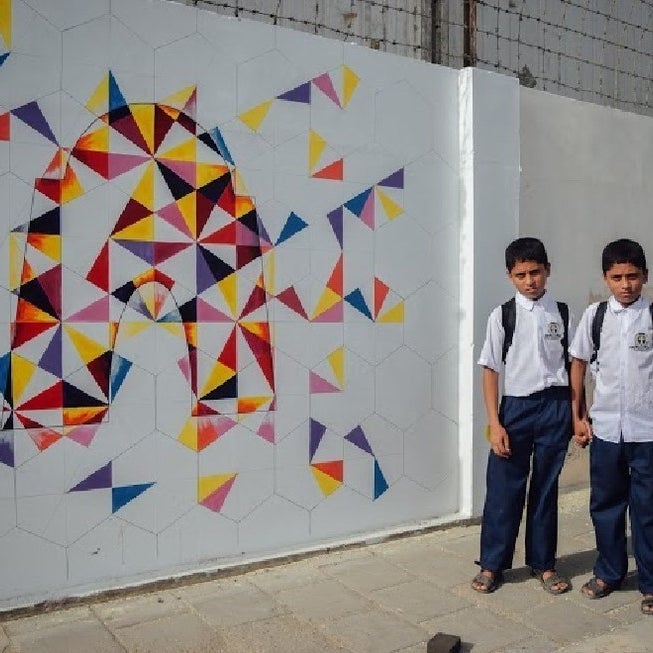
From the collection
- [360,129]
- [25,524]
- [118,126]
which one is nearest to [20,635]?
[25,524]

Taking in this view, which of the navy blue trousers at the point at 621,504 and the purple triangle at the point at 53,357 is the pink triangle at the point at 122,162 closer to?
the purple triangle at the point at 53,357

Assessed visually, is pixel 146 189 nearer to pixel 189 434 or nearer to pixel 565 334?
pixel 189 434

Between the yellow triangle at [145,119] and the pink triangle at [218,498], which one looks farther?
the pink triangle at [218,498]

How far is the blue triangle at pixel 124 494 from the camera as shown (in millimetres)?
3520

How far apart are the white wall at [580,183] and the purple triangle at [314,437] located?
1.82 metres

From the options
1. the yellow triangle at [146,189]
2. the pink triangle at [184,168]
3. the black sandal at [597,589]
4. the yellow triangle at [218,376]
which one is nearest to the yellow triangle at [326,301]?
the yellow triangle at [218,376]

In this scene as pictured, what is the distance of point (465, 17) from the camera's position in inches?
195

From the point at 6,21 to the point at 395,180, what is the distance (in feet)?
6.69

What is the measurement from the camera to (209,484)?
3.74m

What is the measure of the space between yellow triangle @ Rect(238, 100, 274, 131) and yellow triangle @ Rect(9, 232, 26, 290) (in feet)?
3.92

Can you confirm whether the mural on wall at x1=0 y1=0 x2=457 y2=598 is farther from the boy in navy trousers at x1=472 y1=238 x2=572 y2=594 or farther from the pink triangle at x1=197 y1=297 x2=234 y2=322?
the boy in navy trousers at x1=472 y1=238 x2=572 y2=594

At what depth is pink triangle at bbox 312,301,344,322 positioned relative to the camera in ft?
13.3

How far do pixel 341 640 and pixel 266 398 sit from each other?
48.5 inches

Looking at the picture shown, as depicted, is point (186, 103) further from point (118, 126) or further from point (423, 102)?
point (423, 102)
